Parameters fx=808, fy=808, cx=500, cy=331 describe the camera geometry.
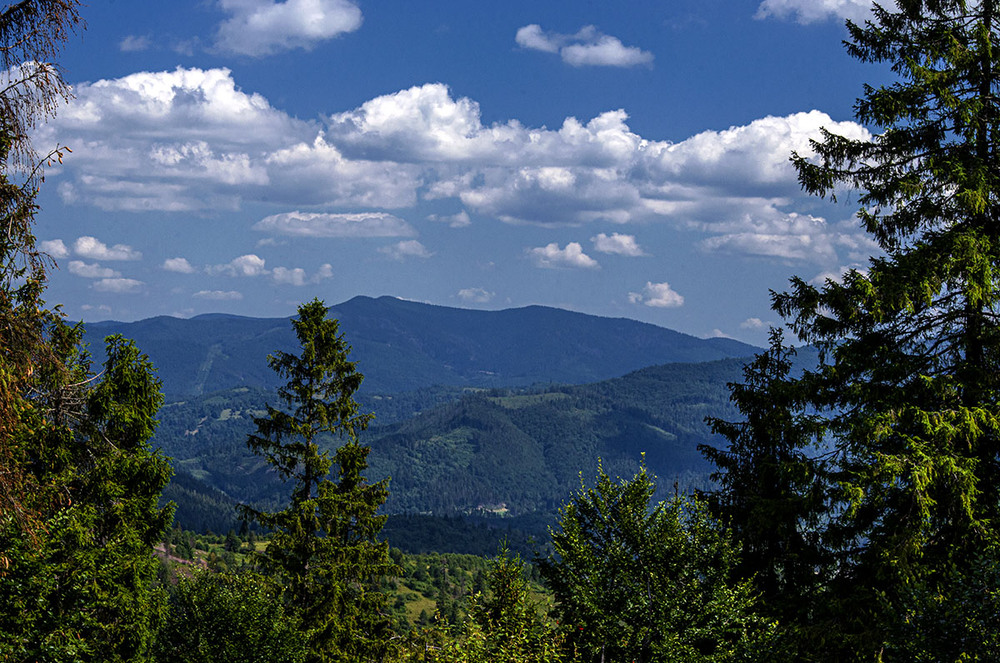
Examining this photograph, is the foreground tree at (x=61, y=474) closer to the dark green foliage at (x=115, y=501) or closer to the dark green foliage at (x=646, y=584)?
the dark green foliage at (x=115, y=501)

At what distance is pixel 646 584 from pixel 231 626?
45.9ft

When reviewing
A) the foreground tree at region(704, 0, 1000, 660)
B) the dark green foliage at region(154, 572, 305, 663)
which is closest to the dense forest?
the foreground tree at region(704, 0, 1000, 660)

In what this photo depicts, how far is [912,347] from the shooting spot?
1534 cm

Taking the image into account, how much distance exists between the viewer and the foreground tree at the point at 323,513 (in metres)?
25.5

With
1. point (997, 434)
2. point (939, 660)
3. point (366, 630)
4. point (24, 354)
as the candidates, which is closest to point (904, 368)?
point (997, 434)

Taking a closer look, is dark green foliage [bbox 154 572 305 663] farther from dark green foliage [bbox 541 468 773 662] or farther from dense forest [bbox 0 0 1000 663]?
dark green foliage [bbox 541 468 773 662]

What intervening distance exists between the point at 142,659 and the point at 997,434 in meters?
23.8

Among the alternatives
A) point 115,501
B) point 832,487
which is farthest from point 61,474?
point 832,487

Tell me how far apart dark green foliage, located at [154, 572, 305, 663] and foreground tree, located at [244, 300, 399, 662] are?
3.73 ft

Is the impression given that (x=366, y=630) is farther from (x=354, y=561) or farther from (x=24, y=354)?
(x=24, y=354)

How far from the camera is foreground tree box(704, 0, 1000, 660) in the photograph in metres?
13.5

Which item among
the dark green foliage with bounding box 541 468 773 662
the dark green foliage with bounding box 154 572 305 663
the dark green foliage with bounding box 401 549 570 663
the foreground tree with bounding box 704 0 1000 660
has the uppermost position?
the foreground tree with bounding box 704 0 1000 660

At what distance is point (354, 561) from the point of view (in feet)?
86.2

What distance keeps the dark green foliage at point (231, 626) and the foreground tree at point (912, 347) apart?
14.4m
